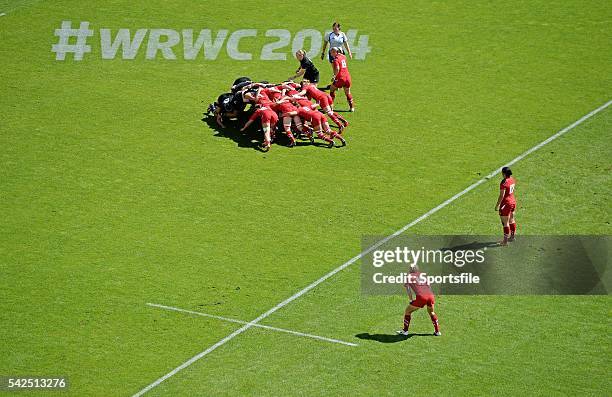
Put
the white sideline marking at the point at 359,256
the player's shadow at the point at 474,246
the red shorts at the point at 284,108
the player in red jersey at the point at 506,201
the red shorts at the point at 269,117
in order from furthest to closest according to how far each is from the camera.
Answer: the red shorts at the point at 284,108 → the red shorts at the point at 269,117 → the player's shadow at the point at 474,246 → the player in red jersey at the point at 506,201 → the white sideline marking at the point at 359,256

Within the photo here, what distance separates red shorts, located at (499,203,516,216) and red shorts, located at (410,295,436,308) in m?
5.49

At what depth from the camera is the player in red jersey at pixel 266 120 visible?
36.2 metres

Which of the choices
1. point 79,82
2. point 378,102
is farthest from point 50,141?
point 378,102

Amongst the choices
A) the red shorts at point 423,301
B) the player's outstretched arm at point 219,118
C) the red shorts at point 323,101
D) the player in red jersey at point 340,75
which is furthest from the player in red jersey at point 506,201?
the player's outstretched arm at point 219,118

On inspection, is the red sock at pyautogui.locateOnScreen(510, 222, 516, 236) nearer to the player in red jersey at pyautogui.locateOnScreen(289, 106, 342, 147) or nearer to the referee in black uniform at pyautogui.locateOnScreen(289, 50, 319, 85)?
the player in red jersey at pyautogui.locateOnScreen(289, 106, 342, 147)

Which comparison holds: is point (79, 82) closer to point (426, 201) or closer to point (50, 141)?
point (50, 141)

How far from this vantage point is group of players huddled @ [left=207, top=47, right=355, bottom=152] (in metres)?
36.6

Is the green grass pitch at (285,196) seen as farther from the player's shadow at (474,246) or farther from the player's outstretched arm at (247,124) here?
the player's shadow at (474,246)

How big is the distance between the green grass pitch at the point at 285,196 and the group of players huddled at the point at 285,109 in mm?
700

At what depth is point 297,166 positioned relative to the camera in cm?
3597

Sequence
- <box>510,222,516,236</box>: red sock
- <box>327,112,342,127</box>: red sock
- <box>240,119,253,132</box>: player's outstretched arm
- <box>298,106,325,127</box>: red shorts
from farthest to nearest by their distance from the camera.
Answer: <box>327,112,342,127</box>: red sock
<box>240,119,253,132</box>: player's outstretched arm
<box>298,106,325,127</box>: red shorts
<box>510,222,516,236</box>: red sock

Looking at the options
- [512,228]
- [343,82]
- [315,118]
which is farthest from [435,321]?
[343,82]

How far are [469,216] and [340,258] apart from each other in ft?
15.7

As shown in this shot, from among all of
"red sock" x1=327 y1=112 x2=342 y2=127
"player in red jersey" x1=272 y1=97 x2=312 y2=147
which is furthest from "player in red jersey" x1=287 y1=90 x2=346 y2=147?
"red sock" x1=327 y1=112 x2=342 y2=127
